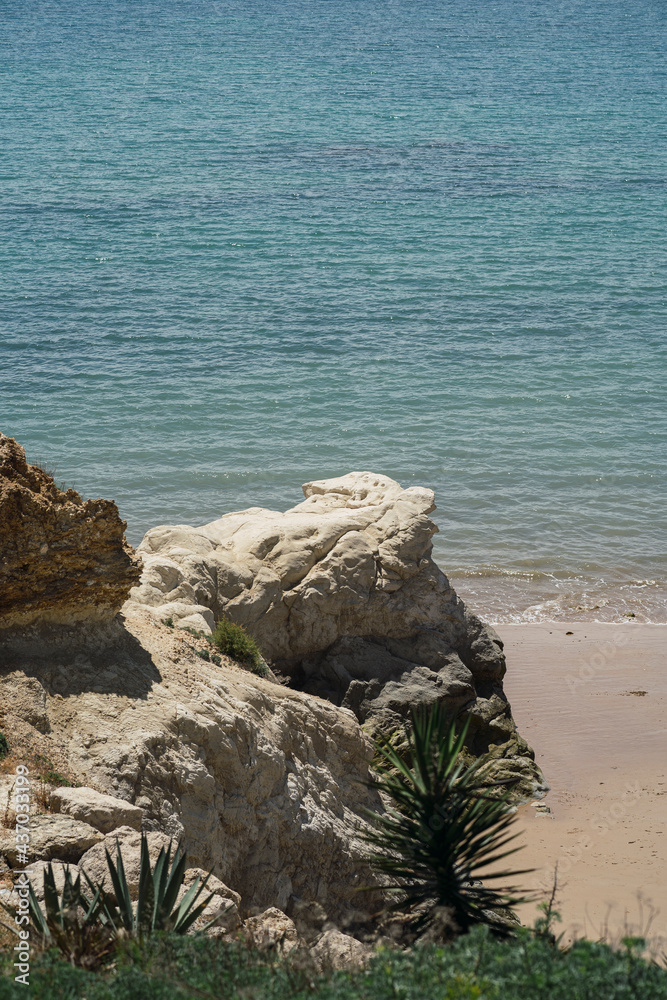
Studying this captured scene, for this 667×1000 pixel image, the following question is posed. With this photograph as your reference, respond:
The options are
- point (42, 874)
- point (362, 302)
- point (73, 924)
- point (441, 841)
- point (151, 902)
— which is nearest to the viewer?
point (73, 924)

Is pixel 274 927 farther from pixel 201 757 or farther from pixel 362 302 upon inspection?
pixel 362 302

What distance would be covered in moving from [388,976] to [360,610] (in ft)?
28.3

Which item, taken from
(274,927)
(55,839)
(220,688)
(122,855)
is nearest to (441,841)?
(274,927)

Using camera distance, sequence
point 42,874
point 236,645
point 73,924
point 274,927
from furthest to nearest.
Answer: point 236,645, point 274,927, point 42,874, point 73,924

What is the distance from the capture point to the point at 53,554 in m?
9.81

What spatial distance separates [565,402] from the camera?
26.2m

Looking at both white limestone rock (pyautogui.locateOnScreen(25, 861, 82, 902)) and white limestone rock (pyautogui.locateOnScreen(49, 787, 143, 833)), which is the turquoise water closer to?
white limestone rock (pyautogui.locateOnScreen(49, 787, 143, 833))

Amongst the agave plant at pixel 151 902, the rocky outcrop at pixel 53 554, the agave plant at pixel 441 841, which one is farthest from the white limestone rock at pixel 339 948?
the rocky outcrop at pixel 53 554

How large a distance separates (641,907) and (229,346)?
21.6 m

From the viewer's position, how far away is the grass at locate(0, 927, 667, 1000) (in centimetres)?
534

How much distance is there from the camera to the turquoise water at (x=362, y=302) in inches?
874

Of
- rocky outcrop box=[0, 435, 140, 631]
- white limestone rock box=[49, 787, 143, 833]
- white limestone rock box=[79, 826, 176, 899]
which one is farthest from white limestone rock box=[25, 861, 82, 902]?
rocky outcrop box=[0, 435, 140, 631]

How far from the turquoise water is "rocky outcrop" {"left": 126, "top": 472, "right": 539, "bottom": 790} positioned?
4.12 m

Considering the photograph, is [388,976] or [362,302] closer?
[388,976]
